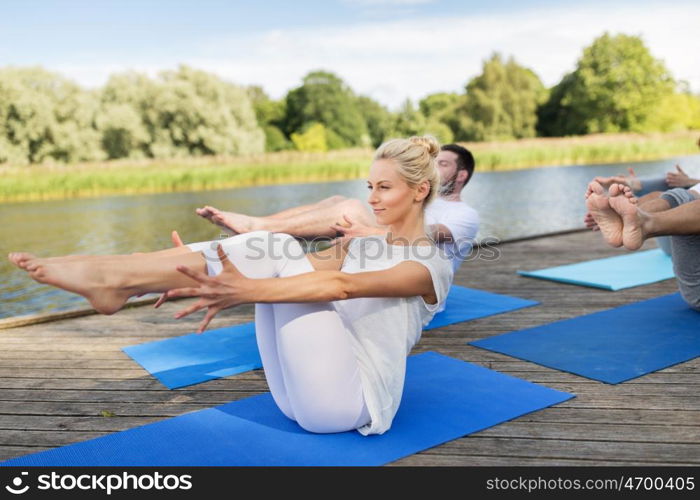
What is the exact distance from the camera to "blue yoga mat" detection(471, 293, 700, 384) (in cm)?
257

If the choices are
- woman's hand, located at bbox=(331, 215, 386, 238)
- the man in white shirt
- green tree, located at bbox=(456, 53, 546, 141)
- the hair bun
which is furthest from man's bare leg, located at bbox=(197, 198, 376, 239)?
green tree, located at bbox=(456, 53, 546, 141)

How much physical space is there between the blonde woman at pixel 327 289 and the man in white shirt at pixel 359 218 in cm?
19

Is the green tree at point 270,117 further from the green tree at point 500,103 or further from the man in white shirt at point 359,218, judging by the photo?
the man in white shirt at point 359,218

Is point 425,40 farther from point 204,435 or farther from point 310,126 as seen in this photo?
point 204,435

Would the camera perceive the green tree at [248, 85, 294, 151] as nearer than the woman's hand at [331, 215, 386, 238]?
No

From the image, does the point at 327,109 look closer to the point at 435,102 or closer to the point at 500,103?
the point at 435,102

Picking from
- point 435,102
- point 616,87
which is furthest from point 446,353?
point 435,102

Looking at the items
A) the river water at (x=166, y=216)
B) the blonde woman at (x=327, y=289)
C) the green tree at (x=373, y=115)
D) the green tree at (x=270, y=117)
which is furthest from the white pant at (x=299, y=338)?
the green tree at (x=373, y=115)

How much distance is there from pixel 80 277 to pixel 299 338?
588 millimetres

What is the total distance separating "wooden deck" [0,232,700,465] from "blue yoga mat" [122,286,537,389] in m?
0.06

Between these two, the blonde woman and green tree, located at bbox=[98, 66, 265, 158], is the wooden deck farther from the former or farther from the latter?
green tree, located at bbox=[98, 66, 265, 158]

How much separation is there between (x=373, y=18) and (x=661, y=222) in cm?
4074

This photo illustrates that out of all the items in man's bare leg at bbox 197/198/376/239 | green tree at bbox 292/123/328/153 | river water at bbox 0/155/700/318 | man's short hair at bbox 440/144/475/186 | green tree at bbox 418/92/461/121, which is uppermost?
green tree at bbox 418/92/461/121

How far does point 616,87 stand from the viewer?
34.4m
